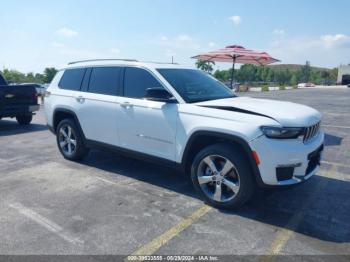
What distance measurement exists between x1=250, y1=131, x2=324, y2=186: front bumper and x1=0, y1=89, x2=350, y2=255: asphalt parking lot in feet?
1.66

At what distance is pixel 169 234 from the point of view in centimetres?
360

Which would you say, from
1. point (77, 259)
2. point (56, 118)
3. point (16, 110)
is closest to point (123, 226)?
point (77, 259)

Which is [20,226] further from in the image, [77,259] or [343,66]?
[343,66]

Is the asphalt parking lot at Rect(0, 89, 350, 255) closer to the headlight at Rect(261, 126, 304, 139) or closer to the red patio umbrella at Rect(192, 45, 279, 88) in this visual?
the headlight at Rect(261, 126, 304, 139)

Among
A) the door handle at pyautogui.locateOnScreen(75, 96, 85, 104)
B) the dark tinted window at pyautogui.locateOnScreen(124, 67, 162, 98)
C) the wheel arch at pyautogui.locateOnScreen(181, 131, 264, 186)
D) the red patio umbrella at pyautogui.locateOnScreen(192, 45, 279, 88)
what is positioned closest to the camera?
the wheel arch at pyautogui.locateOnScreen(181, 131, 264, 186)

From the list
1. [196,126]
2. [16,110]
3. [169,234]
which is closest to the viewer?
[169,234]

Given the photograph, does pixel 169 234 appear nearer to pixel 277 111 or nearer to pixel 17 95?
pixel 277 111

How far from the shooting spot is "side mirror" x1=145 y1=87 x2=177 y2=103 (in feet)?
14.6

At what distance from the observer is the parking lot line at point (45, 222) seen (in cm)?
349

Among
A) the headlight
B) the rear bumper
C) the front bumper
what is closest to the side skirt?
the front bumper

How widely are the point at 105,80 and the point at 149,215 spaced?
2.58m

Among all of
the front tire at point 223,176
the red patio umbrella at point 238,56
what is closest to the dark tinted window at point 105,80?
the front tire at point 223,176

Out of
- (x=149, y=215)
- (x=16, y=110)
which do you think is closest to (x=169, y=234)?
(x=149, y=215)

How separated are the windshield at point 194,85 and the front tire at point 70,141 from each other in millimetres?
2181
